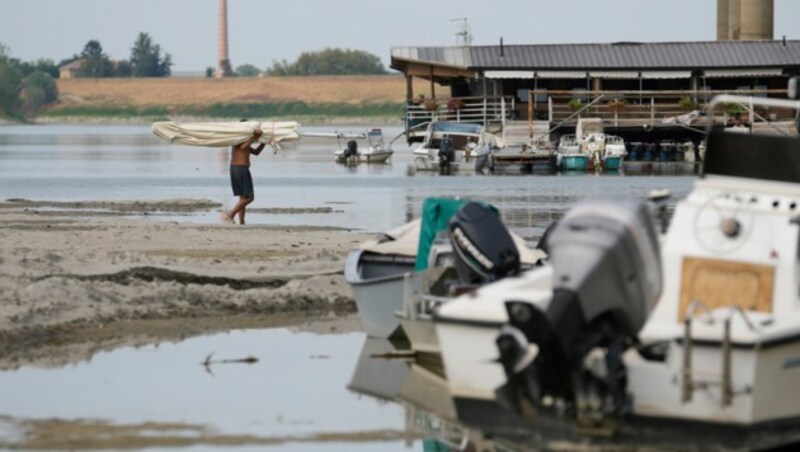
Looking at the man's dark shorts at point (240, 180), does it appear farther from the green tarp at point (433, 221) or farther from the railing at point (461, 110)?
the railing at point (461, 110)

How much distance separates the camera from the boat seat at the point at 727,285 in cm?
1354

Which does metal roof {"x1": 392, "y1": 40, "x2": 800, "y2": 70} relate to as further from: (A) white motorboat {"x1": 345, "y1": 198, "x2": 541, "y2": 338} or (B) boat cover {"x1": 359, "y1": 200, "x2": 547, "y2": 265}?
(A) white motorboat {"x1": 345, "y1": 198, "x2": 541, "y2": 338}

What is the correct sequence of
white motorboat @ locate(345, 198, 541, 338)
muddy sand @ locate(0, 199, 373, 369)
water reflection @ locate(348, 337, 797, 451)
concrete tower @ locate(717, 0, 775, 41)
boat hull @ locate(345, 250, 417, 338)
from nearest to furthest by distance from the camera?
water reflection @ locate(348, 337, 797, 451) < white motorboat @ locate(345, 198, 541, 338) < boat hull @ locate(345, 250, 417, 338) < muddy sand @ locate(0, 199, 373, 369) < concrete tower @ locate(717, 0, 775, 41)

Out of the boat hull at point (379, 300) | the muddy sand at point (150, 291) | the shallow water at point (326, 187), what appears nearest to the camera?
the boat hull at point (379, 300)

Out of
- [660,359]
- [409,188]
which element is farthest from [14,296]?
[409,188]

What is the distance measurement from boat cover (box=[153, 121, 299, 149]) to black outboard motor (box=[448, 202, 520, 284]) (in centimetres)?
1604

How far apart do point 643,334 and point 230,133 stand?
2082 cm

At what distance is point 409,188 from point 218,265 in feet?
97.7

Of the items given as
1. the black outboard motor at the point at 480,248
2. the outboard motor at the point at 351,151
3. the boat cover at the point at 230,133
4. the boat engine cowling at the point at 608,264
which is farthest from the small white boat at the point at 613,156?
the boat engine cowling at the point at 608,264

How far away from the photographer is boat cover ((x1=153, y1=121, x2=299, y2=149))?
109ft

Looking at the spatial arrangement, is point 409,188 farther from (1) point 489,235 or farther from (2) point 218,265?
(1) point 489,235

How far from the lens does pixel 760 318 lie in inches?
521

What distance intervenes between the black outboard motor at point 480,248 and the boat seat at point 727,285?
322cm

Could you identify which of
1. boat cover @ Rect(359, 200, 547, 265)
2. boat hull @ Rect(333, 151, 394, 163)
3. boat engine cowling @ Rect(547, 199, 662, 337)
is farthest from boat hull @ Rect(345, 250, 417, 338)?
boat hull @ Rect(333, 151, 394, 163)
